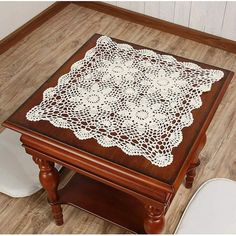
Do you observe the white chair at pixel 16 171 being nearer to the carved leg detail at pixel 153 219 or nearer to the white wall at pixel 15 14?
the carved leg detail at pixel 153 219

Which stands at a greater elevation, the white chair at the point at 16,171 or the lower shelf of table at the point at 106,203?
the lower shelf of table at the point at 106,203

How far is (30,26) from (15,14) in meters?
0.18

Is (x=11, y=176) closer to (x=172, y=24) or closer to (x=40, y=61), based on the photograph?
(x=40, y=61)

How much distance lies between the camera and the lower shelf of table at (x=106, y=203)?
1.52m

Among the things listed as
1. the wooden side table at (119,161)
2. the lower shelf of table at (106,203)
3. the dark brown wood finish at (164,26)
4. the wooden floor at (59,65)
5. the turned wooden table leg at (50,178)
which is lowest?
the wooden floor at (59,65)

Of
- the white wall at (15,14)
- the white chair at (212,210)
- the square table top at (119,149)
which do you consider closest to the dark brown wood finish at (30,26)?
the white wall at (15,14)

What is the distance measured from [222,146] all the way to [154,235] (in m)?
0.80

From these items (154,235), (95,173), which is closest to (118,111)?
(95,173)

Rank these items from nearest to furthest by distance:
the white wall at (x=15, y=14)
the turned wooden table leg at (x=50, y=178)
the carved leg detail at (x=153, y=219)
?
the carved leg detail at (x=153, y=219) → the turned wooden table leg at (x=50, y=178) → the white wall at (x=15, y=14)

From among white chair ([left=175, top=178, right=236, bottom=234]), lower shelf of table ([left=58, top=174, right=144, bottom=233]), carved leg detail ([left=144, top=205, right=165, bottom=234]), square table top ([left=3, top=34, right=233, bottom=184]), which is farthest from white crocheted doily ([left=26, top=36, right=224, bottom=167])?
white chair ([left=175, top=178, right=236, bottom=234])

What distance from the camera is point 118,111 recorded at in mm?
1326

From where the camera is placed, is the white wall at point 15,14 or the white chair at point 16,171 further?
the white wall at point 15,14

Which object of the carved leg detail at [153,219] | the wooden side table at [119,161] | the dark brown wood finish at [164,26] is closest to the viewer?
the wooden side table at [119,161]

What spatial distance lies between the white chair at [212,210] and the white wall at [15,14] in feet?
5.24
